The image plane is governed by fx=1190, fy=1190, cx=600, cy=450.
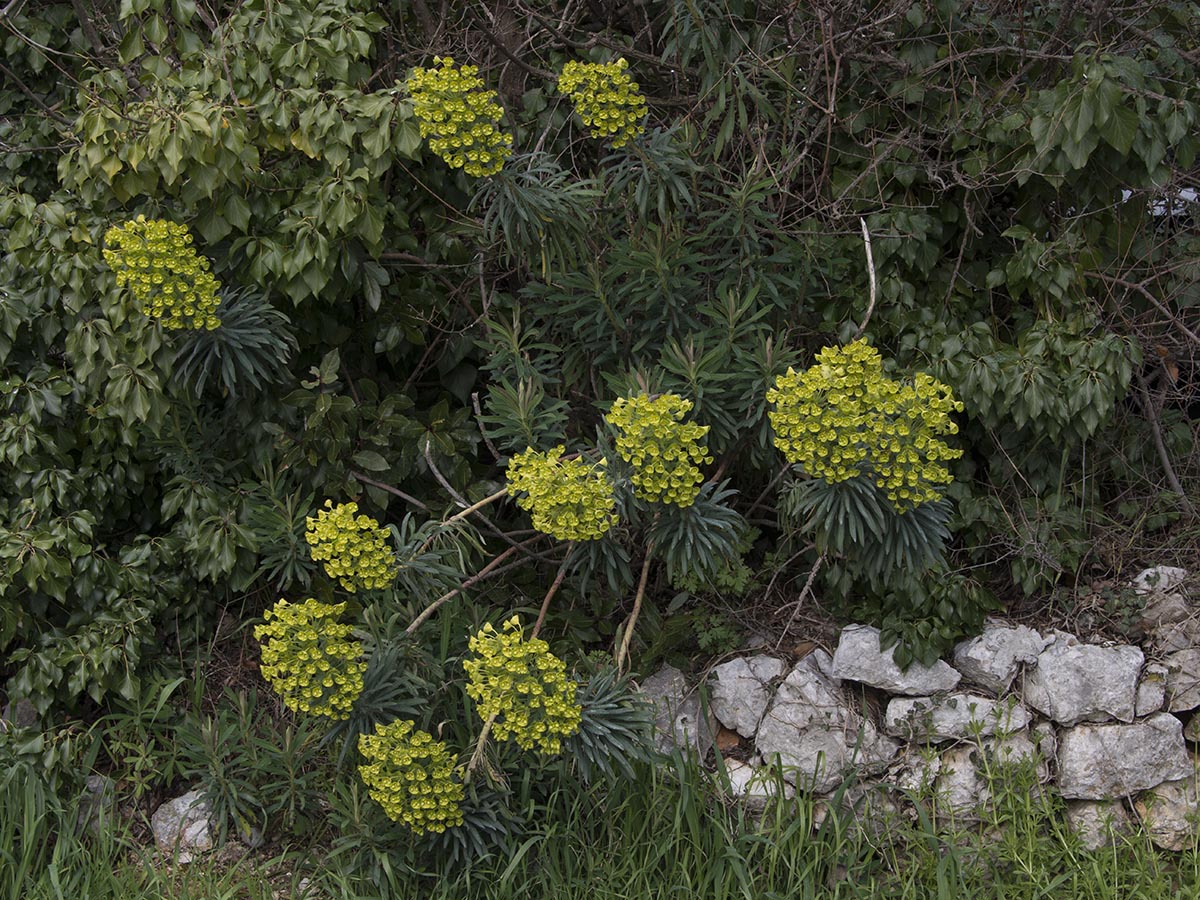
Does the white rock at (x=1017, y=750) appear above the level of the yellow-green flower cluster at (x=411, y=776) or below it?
below

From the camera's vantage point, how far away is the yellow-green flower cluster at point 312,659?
2885 mm

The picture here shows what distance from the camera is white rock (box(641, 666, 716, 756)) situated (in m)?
3.53

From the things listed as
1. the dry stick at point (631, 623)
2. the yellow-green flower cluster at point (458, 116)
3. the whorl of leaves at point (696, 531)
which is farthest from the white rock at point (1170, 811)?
the yellow-green flower cluster at point (458, 116)

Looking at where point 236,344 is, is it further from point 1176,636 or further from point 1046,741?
point 1176,636

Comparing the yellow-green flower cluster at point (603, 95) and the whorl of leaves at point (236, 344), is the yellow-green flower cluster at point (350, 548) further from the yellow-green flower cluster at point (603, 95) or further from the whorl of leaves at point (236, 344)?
the yellow-green flower cluster at point (603, 95)

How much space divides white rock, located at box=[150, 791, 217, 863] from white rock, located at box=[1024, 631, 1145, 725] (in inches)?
96.1

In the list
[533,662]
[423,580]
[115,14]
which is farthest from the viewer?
[115,14]

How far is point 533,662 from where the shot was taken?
295 cm

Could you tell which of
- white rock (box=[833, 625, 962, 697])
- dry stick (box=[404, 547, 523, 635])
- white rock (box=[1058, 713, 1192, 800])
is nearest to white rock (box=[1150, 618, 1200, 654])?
white rock (box=[1058, 713, 1192, 800])

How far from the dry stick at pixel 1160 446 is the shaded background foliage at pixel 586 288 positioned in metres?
0.01

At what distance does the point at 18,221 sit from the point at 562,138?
1.76 m

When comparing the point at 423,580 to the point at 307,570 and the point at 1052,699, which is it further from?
the point at 1052,699

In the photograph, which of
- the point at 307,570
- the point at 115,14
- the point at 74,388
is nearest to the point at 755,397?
the point at 307,570

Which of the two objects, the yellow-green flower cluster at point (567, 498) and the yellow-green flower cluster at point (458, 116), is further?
the yellow-green flower cluster at point (458, 116)
